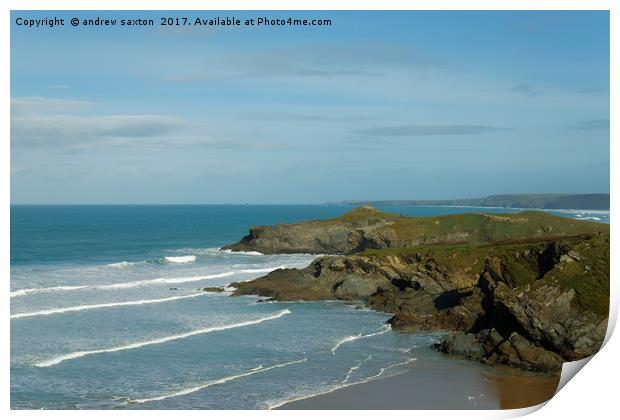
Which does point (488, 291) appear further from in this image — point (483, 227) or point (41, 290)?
point (483, 227)

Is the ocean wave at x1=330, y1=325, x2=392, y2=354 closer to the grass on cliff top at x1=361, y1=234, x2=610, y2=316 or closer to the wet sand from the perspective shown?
the wet sand

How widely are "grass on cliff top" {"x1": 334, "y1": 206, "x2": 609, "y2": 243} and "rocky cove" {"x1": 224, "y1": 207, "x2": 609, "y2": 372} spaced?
0.09 metres

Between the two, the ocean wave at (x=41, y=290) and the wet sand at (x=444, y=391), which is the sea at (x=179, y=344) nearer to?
the ocean wave at (x=41, y=290)

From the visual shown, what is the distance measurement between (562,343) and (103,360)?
52.7 feet

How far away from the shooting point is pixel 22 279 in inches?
1750

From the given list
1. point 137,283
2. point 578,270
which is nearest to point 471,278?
point 578,270

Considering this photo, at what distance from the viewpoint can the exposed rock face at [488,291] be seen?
2342 cm

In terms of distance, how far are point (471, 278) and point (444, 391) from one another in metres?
17.7

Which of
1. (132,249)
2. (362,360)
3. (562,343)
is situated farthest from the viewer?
(132,249)

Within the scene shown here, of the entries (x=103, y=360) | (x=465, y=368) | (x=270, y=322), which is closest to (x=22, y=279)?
(x=270, y=322)

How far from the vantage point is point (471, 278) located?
123ft
